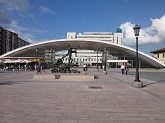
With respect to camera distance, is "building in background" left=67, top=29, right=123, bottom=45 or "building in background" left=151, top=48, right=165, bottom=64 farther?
"building in background" left=67, top=29, right=123, bottom=45

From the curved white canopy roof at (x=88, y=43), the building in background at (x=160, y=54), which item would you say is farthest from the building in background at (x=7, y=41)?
the building in background at (x=160, y=54)

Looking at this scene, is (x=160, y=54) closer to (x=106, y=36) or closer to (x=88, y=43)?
(x=88, y=43)

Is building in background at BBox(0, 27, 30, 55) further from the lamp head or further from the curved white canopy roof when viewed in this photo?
the lamp head

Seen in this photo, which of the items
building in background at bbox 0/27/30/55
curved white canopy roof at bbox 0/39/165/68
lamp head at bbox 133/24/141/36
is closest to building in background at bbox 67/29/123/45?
building in background at bbox 0/27/30/55

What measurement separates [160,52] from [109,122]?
84495 mm

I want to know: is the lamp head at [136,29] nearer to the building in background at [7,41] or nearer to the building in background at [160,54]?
the building in background at [160,54]

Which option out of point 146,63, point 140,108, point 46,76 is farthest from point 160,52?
point 140,108

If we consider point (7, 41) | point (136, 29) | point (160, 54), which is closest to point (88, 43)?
point (160, 54)

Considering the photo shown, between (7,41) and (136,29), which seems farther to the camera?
(7,41)

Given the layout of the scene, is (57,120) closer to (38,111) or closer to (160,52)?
(38,111)

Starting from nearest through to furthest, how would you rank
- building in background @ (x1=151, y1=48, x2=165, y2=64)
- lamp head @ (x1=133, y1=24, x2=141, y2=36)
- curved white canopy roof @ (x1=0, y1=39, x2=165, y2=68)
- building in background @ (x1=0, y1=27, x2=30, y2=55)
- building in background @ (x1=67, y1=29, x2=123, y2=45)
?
lamp head @ (x1=133, y1=24, x2=141, y2=36) < curved white canopy roof @ (x1=0, y1=39, x2=165, y2=68) < building in background @ (x1=151, y1=48, x2=165, y2=64) < building in background @ (x1=0, y1=27, x2=30, y2=55) < building in background @ (x1=67, y1=29, x2=123, y2=45)

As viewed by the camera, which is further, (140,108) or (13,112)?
(140,108)

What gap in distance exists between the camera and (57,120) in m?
6.15

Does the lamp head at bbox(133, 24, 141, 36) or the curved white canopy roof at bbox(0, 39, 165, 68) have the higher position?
the curved white canopy roof at bbox(0, 39, 165, 68)
